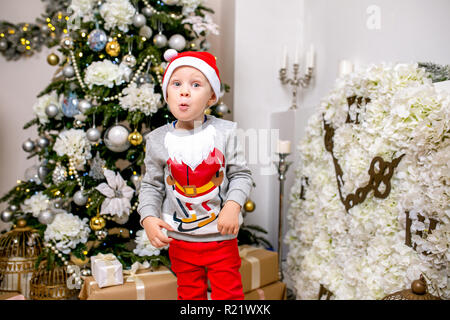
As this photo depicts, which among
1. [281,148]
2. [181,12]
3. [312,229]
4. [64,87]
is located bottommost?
[312,229]

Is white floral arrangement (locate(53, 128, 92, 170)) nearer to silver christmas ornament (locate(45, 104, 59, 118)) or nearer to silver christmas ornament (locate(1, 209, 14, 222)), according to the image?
silver christmas ornament (locate(45, 104, 59, 118))

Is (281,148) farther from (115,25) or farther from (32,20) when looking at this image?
(32,20)

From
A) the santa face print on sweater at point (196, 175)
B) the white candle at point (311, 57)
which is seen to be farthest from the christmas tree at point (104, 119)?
the white candle at point (311, 57)

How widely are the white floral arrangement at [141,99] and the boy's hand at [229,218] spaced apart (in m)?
0.82

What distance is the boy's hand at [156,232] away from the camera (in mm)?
1041

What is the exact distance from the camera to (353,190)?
152 centimetres

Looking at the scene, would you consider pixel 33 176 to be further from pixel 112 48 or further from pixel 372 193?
pixel 372 193

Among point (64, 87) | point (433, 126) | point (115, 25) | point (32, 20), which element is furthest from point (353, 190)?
point (32, 20)

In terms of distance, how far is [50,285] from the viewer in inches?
68.1

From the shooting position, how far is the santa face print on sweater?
1.10 metres

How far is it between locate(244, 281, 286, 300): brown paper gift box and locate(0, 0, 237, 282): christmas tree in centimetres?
45

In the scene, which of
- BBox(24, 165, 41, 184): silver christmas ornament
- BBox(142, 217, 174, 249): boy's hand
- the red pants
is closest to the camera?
BBox(142, 217, 174, 249): boy's hand

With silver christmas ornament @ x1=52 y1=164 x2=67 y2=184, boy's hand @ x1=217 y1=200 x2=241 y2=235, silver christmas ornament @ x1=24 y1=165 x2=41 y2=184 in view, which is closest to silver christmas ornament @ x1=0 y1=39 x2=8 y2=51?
silver christmas ornament @ x1=24 y1=165 x2=41 y2=184
